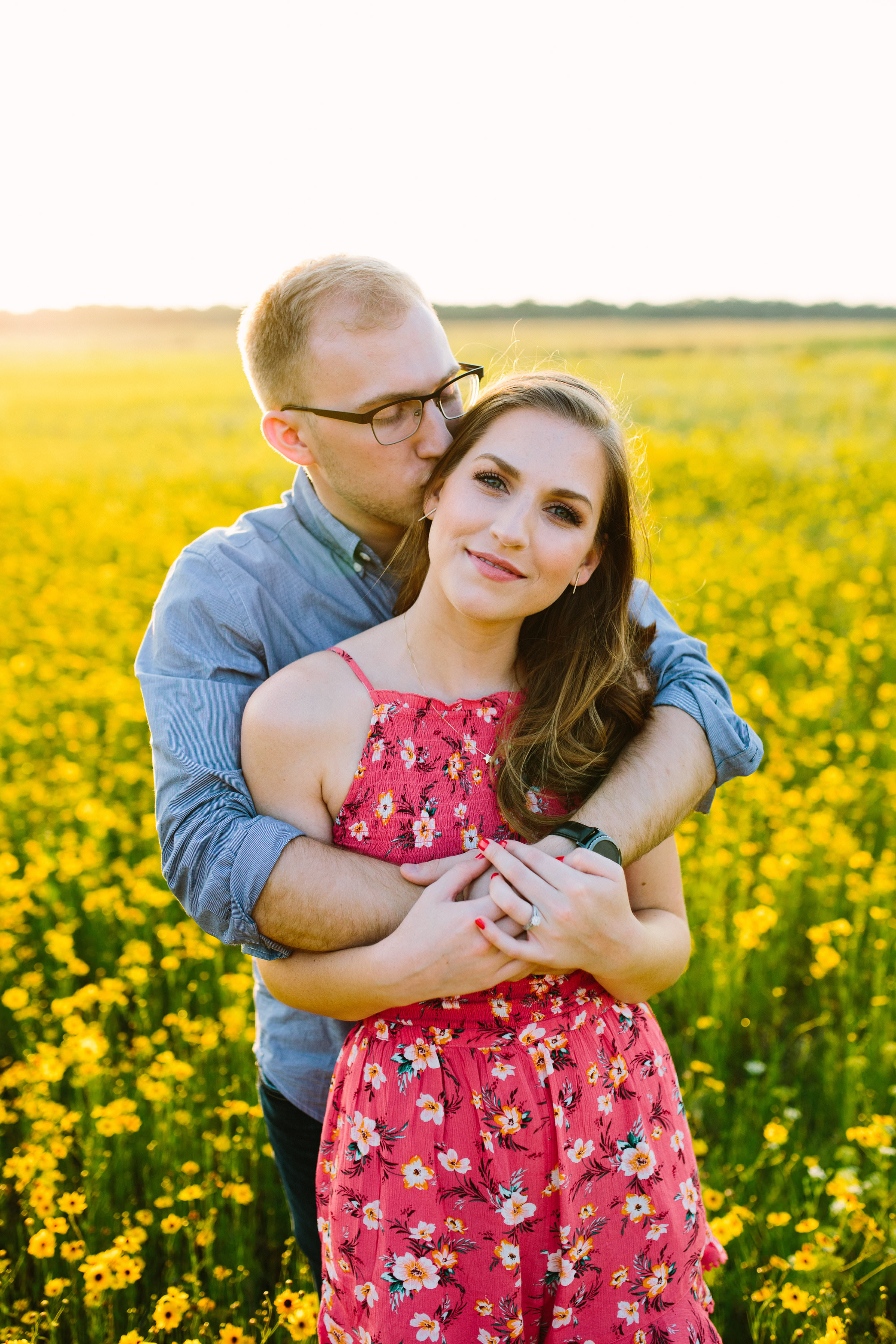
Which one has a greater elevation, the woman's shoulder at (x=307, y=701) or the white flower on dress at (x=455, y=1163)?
the woman's shoulder at (x=307, y=701)

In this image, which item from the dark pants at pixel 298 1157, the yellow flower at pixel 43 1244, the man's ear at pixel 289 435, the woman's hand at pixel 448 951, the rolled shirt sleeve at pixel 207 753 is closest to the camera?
the woman's hand at pixel 448 951

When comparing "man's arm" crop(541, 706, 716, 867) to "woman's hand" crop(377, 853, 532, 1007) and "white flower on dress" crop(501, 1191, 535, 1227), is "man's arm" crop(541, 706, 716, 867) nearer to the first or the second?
"woman's hand" crop(377, 853, 532, 1007)

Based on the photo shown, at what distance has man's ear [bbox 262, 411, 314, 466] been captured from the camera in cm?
211

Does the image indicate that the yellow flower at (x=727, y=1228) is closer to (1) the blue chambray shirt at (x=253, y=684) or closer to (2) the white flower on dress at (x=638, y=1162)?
(2) the white flower on dress at (x=638, y=1162)

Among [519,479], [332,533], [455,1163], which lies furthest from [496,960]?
[332,533]

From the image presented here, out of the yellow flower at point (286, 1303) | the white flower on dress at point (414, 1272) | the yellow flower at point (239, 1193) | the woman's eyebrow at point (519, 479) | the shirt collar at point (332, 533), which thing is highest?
the woman's eyebrow at point (519, 479)

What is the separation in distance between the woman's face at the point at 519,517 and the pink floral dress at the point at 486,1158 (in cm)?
23

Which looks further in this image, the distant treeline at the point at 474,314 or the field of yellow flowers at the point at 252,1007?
the distant treeline at the point at 474,314

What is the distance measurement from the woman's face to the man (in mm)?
298

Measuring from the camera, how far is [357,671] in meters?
1.72

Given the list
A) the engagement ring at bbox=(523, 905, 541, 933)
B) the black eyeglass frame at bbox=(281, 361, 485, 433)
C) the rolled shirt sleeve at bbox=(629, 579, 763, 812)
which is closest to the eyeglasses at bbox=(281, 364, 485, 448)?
the black eyeglass frame at bbox=(281, 361, 485, 433)

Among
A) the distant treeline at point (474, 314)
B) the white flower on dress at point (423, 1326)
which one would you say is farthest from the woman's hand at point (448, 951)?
the distant treeline at point (474, 314)

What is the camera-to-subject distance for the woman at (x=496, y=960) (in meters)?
1.52

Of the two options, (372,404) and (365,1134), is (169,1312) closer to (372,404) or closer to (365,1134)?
(365,1134)
